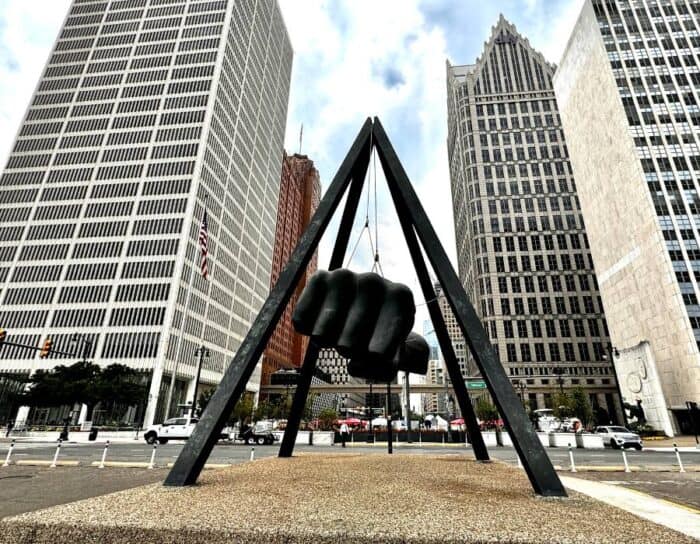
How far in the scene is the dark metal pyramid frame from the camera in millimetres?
6395

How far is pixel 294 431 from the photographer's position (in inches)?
452

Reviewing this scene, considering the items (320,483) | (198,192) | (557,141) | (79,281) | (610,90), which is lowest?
(320,483)

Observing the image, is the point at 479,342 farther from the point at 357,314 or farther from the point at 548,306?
the point at 548,306

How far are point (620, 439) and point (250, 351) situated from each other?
32.8 metres

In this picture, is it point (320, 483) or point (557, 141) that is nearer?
point (320, 483)

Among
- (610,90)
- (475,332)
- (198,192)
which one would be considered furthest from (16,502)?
(610,90)

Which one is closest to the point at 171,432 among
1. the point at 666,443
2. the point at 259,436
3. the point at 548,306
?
the point at 259,436

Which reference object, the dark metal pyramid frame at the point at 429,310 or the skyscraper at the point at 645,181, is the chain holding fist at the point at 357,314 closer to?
the dark metal pyramid frame at the point at 429,310

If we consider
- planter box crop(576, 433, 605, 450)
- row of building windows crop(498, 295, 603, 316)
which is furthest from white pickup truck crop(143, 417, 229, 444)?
row of building windows crop(498, 295, 603, 316)

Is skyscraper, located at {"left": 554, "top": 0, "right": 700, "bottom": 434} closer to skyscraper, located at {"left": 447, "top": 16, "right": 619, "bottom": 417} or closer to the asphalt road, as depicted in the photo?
skyscraper, located at {"left": 447, "top": 16, "right": 619, "bottom": 417}

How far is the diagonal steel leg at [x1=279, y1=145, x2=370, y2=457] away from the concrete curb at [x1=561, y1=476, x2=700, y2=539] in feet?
24.6

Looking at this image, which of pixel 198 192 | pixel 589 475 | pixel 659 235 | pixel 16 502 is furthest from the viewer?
pixel 198 192

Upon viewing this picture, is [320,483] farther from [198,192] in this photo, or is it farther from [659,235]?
[198,192]

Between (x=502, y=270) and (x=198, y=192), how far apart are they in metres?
63.9
